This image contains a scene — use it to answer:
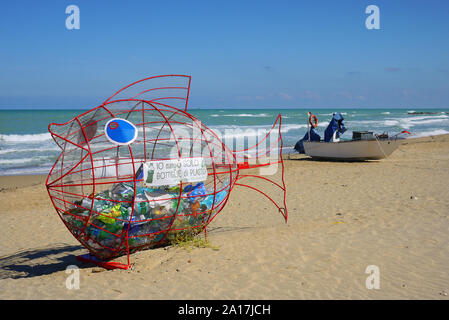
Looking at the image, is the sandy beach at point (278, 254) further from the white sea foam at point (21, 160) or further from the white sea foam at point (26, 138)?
the white sea foam at point (26, 138)

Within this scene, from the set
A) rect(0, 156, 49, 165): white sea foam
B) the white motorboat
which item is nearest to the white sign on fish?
the white motorboat

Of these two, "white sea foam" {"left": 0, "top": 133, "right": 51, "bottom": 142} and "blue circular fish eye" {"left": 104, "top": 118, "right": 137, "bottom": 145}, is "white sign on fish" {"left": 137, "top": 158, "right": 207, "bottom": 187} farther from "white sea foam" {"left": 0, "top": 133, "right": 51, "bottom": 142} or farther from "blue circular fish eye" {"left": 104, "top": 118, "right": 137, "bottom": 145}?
"white sea foam" {"left": 0, "top": 133, "right": 51, "bottom": 142}

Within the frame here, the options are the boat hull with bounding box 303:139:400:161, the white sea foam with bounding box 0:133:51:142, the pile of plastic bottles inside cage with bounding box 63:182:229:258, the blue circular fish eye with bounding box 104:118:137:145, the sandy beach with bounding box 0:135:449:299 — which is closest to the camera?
the sandy beach with bounding box 0:135:449:299

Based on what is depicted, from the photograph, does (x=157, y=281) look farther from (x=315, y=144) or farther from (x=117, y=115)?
(x=315, y=144)

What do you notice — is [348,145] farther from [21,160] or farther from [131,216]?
[21,160]

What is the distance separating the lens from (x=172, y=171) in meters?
5.59

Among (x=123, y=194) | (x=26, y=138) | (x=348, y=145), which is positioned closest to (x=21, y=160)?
(x=26, y=138)

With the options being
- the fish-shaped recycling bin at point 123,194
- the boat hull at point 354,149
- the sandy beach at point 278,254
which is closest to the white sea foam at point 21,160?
the sandy beach at point 278,254

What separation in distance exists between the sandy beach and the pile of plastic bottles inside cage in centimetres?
31

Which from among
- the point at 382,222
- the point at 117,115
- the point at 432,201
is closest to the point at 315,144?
the point at 432,201

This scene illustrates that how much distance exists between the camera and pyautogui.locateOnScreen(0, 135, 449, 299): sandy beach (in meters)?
4.83

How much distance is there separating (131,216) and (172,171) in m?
0.79

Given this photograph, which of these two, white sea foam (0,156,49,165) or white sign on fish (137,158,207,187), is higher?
white sign on fish (137,158,207,187)

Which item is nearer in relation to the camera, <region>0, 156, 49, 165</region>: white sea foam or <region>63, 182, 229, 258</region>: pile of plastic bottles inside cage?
<region>63, 182, 229, 258</region>: pile of plastic bottles inside cage
